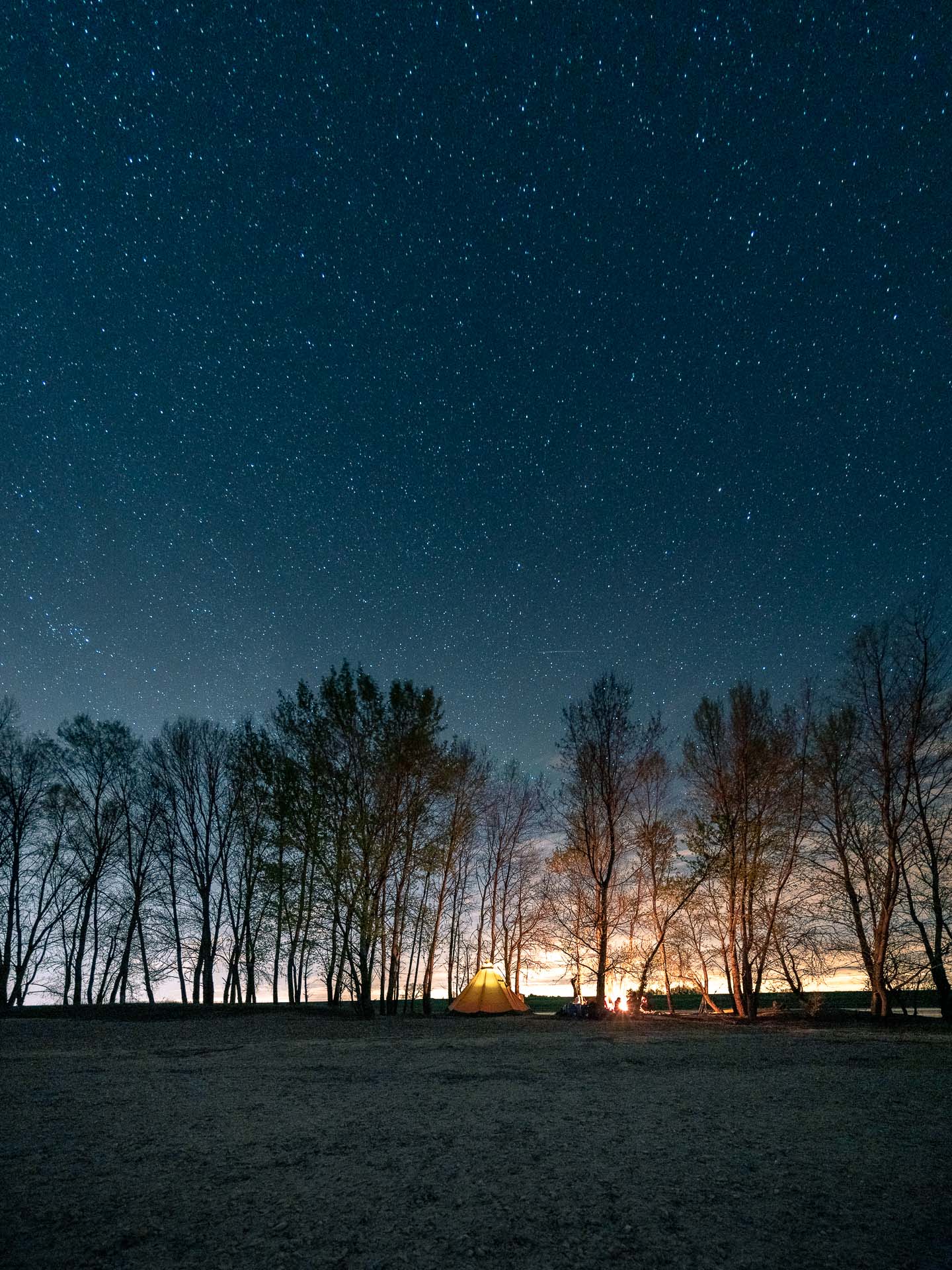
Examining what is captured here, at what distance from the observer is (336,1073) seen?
9883 millimetres

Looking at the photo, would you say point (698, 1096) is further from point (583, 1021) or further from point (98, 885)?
point (98, 885)

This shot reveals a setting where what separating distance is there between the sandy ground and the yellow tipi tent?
16.1 metres

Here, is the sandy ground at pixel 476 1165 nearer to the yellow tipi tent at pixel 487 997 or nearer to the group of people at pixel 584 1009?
the group of people at pixel 584 1009

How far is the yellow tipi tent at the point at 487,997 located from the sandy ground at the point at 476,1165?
52.9 ft

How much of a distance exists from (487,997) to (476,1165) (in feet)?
74.8

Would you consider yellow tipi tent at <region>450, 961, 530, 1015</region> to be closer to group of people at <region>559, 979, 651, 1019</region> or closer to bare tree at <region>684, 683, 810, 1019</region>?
group of people at <region>559, 979, 651, 1019</region>

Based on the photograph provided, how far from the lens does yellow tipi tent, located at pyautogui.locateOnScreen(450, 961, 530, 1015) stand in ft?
82.5

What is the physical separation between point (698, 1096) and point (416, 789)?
1572 centimetres

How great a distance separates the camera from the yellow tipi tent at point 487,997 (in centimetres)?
2514

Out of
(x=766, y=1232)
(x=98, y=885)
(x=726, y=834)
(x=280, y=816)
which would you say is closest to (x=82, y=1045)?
(x=280, y=816)

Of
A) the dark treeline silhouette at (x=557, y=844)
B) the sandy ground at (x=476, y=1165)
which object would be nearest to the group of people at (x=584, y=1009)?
the dark treeline silhouette at (x=557, y=844)

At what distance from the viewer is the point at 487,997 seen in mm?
25500

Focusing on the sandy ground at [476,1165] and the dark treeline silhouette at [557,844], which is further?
the dark treeline silhouette at [557,844]

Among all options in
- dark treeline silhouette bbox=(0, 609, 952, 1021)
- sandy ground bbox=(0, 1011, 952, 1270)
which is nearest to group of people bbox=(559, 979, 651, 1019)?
dark treeline silhouette bbox=(0, 609, 952, 1021)
